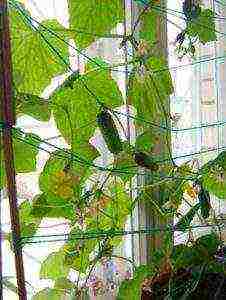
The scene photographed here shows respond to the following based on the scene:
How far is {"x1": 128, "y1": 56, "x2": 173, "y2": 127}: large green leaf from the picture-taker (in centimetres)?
93

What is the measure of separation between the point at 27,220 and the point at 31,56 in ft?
0.96

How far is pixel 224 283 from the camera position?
2.97 feet

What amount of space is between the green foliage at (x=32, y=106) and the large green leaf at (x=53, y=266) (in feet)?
0.90

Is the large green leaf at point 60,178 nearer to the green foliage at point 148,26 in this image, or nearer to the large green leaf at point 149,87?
the large green leaf at point 149,87

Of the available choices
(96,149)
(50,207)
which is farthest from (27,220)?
(96,149)

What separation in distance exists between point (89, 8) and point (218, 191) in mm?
431

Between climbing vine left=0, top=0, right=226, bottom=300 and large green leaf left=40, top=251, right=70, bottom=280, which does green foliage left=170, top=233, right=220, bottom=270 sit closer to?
climbing vine left=0, top=0, right=226, bottom=300

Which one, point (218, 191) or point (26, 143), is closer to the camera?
point (26, 143)

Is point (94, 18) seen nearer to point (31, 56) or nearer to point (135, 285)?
point (31, 56)

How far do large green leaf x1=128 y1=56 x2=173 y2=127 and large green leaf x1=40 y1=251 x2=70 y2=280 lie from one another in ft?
0.96

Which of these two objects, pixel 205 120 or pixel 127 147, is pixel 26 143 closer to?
pixel 127 147

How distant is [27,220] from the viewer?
3.03ft

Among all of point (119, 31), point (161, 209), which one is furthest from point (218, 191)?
point (119, 31)

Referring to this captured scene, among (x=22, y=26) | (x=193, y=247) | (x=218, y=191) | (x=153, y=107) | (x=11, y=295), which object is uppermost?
(x=22, y=26)
